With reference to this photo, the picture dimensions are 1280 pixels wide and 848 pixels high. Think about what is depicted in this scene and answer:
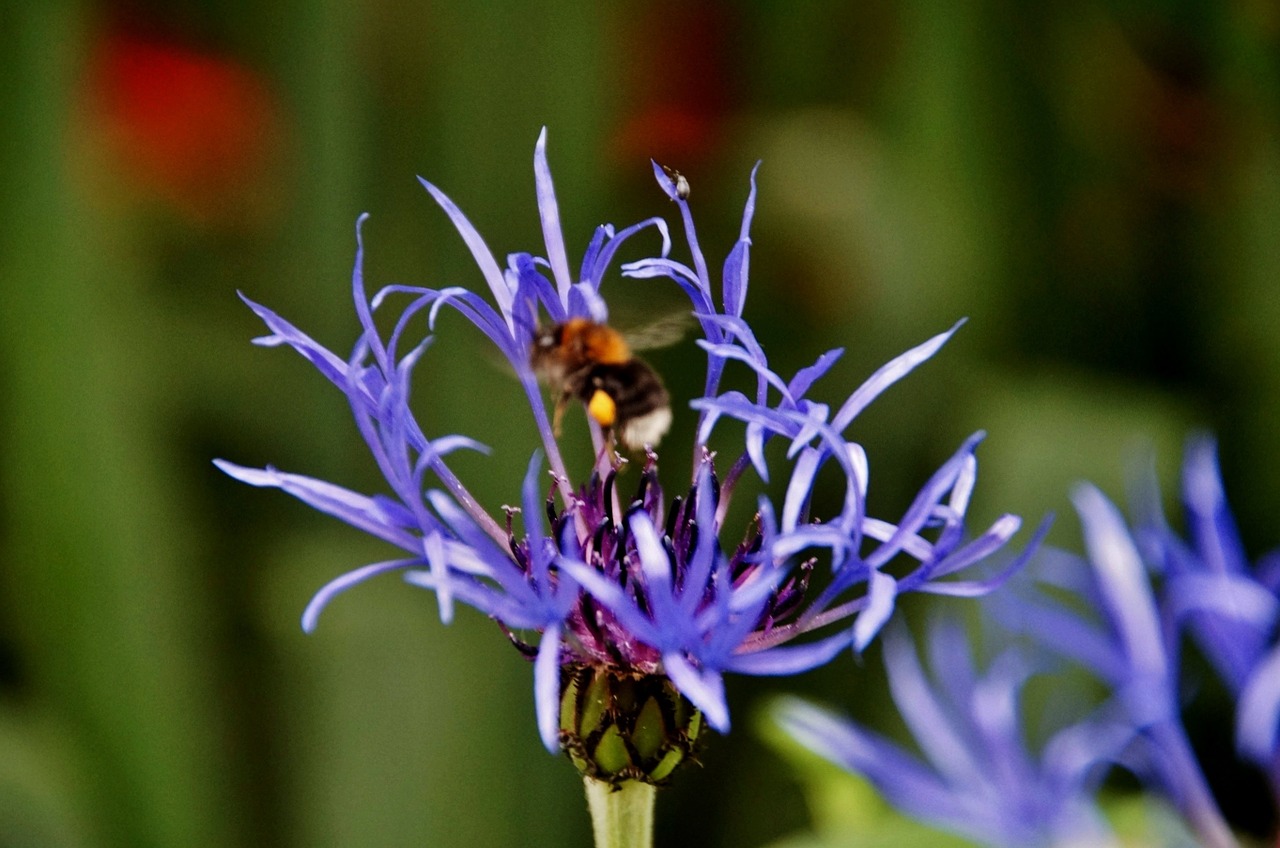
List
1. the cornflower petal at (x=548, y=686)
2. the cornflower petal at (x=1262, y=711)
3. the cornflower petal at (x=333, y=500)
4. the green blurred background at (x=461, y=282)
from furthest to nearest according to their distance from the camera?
1. the green blurred background at (x=461, y=282)
2. the cornflower petal at (x=1262, y=711)
3. the cornflower petal at (x=333, y=500)
4. the cornflower petal at (x=548, y=686)

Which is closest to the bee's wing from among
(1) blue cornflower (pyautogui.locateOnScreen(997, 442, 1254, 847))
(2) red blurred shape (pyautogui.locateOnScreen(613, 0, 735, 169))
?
(1) blue cornflower (pyautogui.locateOnScreen(997, 442, 1254, 847))

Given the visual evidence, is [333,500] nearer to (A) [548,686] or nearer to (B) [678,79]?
(A) [548,686]

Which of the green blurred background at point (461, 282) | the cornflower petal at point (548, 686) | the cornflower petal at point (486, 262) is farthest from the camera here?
the green blurred background at point (461, 282)

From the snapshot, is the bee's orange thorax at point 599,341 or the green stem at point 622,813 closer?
the green stem at point 622,813

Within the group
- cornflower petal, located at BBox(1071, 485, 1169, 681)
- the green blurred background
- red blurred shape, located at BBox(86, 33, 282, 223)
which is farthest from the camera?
red blurred shape, located at BBox(86, 33, 282, 223)

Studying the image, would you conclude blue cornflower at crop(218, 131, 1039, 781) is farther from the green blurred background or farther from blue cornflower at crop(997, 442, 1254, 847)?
the green blurred background

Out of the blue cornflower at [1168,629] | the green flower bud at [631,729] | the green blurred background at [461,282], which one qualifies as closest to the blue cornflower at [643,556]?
the green flower bud at [631,729]

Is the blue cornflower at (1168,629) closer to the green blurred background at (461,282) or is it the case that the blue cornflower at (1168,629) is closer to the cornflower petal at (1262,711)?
the cornflower petal at (1262,711)
